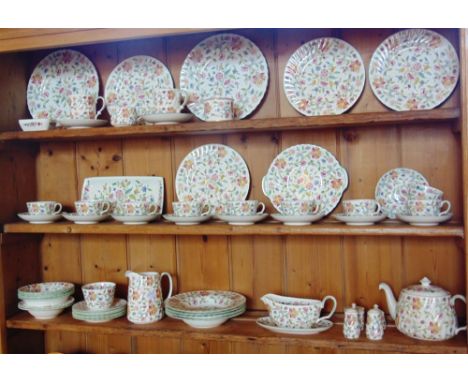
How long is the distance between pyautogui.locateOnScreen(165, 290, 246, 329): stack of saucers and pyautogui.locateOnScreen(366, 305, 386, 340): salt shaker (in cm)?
36

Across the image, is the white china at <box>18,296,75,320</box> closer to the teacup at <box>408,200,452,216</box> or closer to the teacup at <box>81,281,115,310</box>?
the teacup at <box>81,281,115,310</box>

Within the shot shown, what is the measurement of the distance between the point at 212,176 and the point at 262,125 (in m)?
0.30

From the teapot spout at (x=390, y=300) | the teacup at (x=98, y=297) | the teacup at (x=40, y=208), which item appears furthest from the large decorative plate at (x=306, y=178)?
the teacup at (x=40, y=208)

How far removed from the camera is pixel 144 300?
1.51m

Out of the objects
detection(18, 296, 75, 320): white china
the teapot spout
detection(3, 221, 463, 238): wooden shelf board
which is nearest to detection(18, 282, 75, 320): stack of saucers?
detection(18, 296, 75, 320): white china

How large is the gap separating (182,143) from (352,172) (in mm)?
530

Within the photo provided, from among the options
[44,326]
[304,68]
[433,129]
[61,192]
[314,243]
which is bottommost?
[44,326]

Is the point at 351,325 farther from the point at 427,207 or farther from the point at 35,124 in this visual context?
the point at 35,124

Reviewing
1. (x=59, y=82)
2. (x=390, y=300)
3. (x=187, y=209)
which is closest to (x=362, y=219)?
(x=390, y=300)

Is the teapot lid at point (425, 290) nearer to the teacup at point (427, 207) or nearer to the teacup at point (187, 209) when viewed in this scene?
the teacup at point (427, 207)

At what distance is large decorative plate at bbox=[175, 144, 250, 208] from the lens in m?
1.60

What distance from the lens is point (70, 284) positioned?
170 centimetres

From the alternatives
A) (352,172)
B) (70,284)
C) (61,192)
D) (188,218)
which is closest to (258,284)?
(188,218)

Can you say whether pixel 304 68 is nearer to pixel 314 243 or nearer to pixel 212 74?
pixel 212 74
